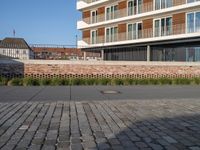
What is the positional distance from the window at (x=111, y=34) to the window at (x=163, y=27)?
6819 millimetres

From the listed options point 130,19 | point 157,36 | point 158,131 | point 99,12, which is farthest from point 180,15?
point 158,131

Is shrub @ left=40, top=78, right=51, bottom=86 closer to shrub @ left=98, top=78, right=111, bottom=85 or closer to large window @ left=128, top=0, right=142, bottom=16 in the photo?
shrub @ left=98, top=78, right=111, bottom=85

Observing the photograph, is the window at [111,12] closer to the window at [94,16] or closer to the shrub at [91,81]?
the window at [94,16]

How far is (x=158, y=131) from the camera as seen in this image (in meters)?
6.93

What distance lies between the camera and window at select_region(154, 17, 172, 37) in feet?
111

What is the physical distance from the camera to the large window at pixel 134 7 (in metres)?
37.2

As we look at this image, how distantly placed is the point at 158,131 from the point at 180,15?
27665 mm

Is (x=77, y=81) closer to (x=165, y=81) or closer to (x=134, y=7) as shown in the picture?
(x=165, y=81)

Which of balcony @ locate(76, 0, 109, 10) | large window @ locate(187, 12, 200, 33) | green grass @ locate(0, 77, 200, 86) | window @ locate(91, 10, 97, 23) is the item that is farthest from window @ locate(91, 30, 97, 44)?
green grass @ locate(0, 77, 200, 86)

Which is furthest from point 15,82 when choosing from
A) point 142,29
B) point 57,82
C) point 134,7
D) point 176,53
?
point 134,7

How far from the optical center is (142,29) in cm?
3694

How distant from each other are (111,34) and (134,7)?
5.30 meters

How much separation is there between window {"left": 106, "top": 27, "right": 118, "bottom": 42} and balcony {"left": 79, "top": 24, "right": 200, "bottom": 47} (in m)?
0.15

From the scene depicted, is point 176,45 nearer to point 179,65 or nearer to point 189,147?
point 179,65
